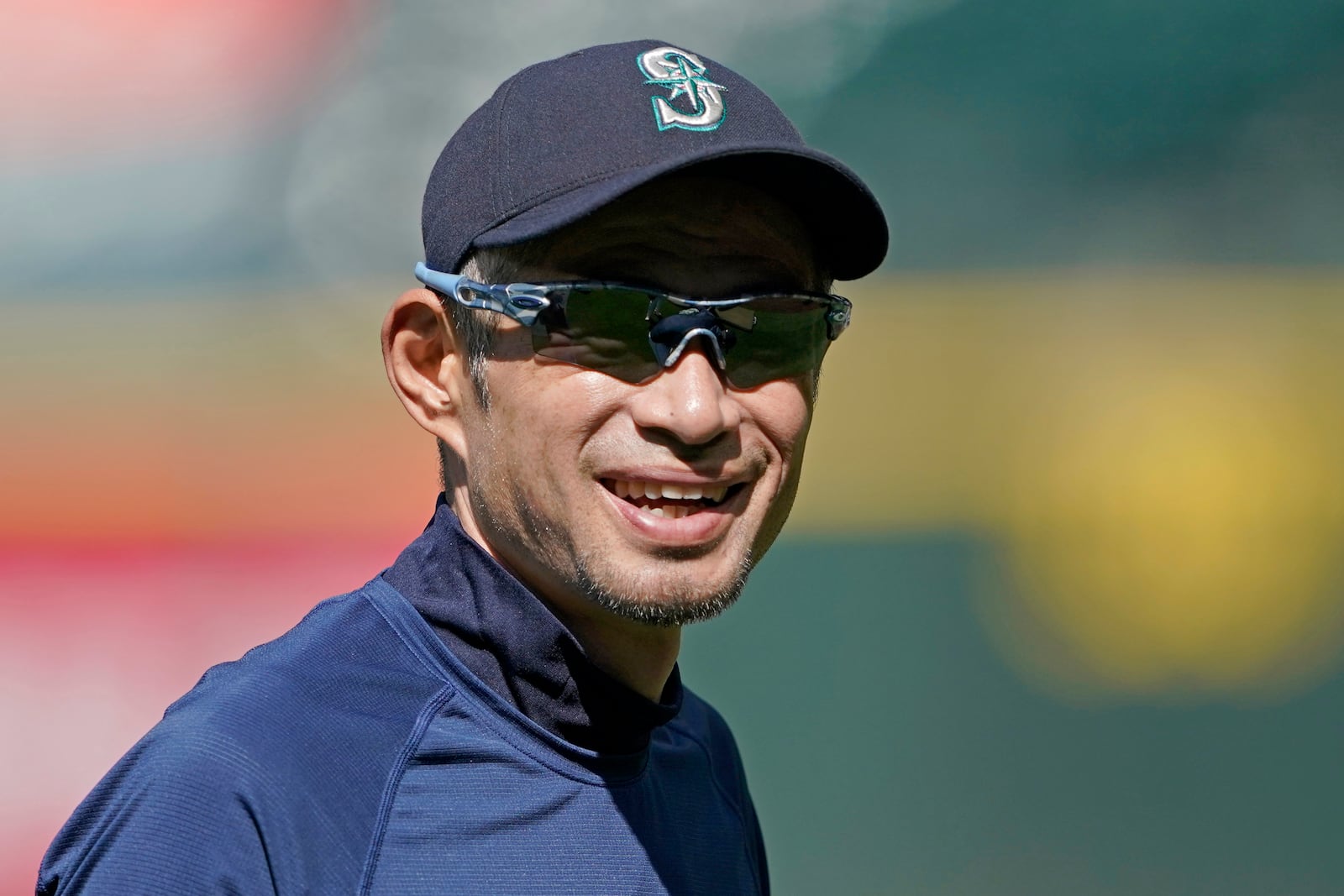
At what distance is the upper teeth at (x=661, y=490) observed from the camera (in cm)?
134

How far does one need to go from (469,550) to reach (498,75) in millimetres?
2066

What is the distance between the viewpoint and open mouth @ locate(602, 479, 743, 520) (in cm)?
134

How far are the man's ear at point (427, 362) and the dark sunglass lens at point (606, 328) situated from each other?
0.57 ft

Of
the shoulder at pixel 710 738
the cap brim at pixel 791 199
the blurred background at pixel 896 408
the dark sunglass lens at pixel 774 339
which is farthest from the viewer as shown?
the blurred background at pixel 896 408

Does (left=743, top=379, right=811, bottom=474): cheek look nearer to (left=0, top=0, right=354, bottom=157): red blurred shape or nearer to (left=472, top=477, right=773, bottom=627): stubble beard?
(left=472, top=477, right=773, bottom=627): stubble beard

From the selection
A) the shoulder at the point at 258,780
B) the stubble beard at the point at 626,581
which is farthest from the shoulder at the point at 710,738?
the shoulder at the point at 258,780

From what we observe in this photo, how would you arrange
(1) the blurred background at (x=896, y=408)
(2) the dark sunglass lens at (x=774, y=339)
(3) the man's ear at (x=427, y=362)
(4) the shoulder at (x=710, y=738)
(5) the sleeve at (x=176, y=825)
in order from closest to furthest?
(5) the sleeve at (x=176, y=825)
(2) the dark sunglass lens at (x=774, y=339)
(3) the man's ear at (x=427, y=362)
(4) the shoulder at (x=710, y=738)
(1) the blurred background at (x=896, y=408)

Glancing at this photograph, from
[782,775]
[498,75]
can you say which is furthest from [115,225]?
[782,775]

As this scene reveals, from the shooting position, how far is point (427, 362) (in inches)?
59.6

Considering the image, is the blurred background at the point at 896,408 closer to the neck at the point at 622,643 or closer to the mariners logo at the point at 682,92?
the neck at the point at 622,643

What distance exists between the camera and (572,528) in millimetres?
1344

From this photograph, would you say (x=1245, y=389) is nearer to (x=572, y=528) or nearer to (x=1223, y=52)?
(x=1223, y=52)

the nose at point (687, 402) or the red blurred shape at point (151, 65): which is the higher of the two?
the red blurred shape at point (151, 65)

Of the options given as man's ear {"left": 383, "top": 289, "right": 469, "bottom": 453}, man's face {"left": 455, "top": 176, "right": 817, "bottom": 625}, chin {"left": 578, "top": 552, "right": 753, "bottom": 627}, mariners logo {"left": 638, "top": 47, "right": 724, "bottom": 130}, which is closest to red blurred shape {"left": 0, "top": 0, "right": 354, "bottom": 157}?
man's ear {"left": 383, "top": 289, "right": 469, "bottom": 453}
